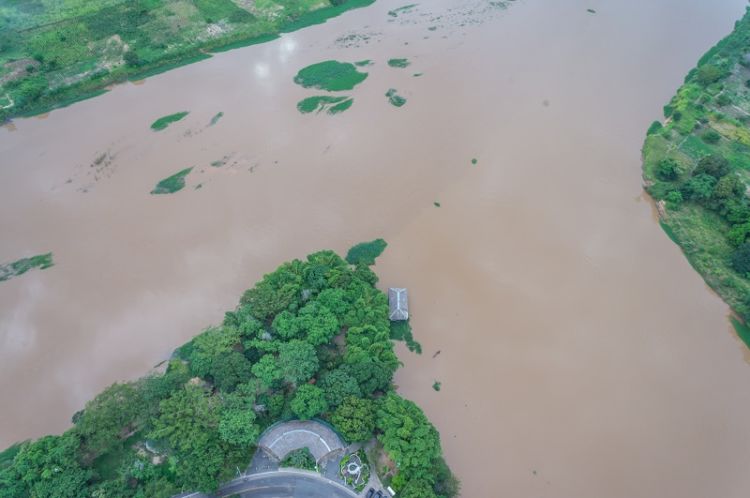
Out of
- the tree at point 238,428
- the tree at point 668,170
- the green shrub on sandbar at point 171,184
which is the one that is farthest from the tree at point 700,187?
the green shrub on sandbar at point 171,184

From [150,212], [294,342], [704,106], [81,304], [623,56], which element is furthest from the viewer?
[623,56]

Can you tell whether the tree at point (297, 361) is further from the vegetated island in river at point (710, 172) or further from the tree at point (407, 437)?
the vegetated island in river at point (710, 172)

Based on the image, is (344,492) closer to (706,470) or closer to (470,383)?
(470,383)

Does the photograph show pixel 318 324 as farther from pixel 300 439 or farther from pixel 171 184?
pixel 171 184

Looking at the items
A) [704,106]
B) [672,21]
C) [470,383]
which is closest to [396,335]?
[470,383]

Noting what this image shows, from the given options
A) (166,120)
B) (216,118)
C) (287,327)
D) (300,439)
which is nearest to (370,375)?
(300,439)

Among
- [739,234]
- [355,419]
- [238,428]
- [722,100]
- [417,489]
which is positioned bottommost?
[417,489]
